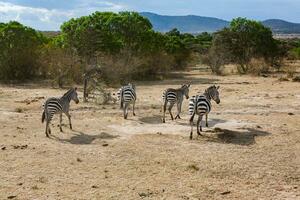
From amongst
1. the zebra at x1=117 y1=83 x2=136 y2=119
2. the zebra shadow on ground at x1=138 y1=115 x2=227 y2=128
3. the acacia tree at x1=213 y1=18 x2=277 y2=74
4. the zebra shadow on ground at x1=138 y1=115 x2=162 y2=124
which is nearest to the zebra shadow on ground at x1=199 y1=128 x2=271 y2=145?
the zebra shadow on ground at x1=138 y1=115 x2=227 y2=128

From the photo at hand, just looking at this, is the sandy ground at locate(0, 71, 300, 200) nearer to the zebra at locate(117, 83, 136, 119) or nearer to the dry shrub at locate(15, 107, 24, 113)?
the dry shrub at locate(15, 107, 24, 113)

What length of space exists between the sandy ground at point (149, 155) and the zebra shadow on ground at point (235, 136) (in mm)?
28

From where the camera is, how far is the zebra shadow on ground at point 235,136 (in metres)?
14.5

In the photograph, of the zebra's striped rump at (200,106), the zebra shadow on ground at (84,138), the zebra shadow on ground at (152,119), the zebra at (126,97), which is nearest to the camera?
the zebra shadow on ground at (84,138)

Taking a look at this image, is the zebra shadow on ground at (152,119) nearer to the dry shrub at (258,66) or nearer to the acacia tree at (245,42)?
the dry shrub at (258,66)

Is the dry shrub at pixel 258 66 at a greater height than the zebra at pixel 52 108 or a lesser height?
greater

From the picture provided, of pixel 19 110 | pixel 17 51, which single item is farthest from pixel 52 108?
pixel 17 51

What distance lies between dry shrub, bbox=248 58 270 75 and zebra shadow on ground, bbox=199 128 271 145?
77.5 ft

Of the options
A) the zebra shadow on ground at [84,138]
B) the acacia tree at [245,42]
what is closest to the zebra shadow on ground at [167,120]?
the zebra shadow on ground at [84,138]

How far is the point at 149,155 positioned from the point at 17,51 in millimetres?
21952

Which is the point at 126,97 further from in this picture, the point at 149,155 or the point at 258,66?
the point at 258,66

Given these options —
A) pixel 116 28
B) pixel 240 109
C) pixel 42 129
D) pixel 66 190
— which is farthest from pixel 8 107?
pixel 116 28

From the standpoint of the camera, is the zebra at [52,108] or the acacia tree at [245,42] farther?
the acacia tree at [245,42]

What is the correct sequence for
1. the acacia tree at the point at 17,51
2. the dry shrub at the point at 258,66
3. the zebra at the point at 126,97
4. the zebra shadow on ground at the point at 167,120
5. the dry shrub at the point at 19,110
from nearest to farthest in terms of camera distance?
the zebra shadow on ground at the point at 167,120
the zebra at the point at 126,97
the dry shrub at the point at 19,110
the acacia tree at the point at 17,51
the dry shrub at the point at 258,66
